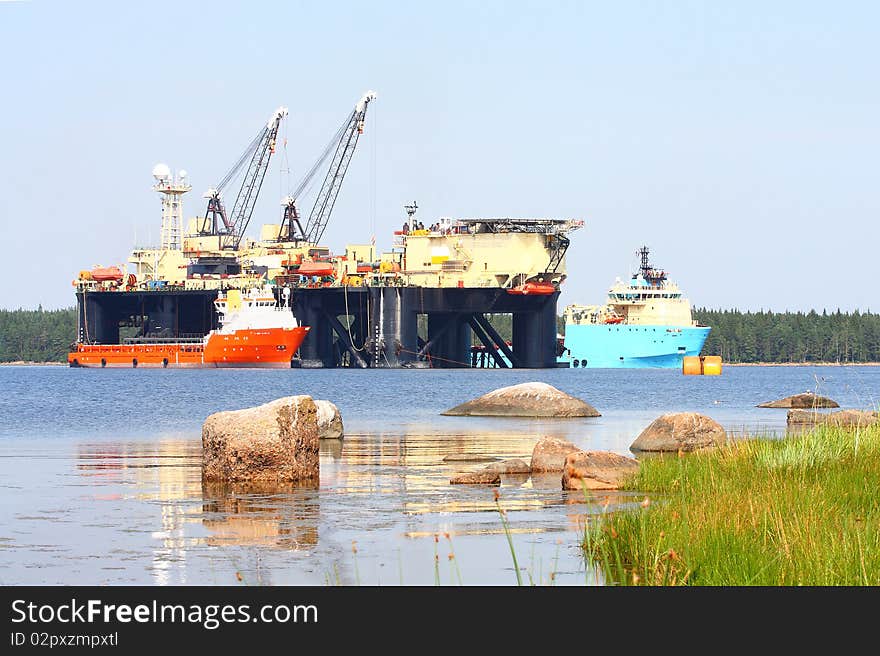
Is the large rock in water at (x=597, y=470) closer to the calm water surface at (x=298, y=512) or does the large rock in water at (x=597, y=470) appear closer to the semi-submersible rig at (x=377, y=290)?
the calm water surface at (x=298, y=512)

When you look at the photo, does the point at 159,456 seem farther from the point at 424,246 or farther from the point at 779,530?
the point at 424,246

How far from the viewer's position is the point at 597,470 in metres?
22.1

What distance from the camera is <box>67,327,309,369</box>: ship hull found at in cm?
12550

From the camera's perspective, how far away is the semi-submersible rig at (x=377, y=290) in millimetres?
127125

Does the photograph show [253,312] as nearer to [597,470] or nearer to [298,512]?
[597,470]

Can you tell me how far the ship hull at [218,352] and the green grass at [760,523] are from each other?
106 m

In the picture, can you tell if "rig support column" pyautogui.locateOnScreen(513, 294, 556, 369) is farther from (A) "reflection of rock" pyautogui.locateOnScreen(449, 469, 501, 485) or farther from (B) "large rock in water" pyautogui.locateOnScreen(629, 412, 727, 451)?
(A) "reflection of rock" pyautogui.locateOnScreen(449, 469, 501, 485)

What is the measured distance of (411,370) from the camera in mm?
125438

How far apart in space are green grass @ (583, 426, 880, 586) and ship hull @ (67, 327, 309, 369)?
105901 millimetres

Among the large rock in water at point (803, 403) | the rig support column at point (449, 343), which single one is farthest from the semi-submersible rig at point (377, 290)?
the large rock in water at point (803, 403)

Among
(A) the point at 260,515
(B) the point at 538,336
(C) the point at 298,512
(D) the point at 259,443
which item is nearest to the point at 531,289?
(B) the point at 538,336

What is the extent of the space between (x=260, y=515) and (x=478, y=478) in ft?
16.8

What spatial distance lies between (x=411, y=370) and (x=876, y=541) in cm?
11257

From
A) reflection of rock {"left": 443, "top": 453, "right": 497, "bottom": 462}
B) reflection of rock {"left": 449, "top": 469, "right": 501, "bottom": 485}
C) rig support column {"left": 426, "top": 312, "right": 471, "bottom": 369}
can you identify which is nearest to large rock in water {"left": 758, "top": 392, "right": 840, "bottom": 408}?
reflection of rock {"left": 443, "top": 453, "right": 497, "bottom": 462}
